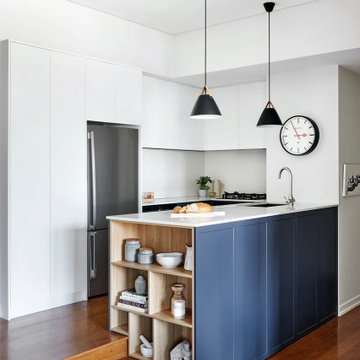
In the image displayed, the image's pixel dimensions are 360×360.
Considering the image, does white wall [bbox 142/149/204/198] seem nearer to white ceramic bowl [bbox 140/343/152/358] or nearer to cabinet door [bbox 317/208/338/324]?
cabinet door [bbox 317/208/338/324]

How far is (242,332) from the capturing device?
3.36m

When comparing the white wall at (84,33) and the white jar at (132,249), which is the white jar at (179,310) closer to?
the white jar at (132,249)

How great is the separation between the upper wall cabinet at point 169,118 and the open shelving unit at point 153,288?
216cm

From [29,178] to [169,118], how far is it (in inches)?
91.0

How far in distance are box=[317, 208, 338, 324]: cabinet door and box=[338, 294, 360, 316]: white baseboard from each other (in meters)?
0.13

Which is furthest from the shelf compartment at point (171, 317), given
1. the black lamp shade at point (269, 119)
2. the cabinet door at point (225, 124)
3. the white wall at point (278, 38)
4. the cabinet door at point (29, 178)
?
the cabinet door at point (225, 124)

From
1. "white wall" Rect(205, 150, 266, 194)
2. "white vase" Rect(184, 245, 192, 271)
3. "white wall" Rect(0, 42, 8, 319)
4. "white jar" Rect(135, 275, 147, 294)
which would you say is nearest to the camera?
"white vase" Rect(184, 245, 192, 271)

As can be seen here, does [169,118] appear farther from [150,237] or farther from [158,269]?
[158,269]

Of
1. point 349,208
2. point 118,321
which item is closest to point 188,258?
point 118,321

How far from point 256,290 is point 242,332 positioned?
1.07ft

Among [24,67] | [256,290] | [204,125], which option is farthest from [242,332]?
[204,125]

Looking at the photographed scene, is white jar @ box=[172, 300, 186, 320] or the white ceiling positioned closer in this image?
white jar @ box=[172, 300, 186, 320]

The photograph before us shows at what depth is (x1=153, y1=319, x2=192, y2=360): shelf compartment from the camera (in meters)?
3.33

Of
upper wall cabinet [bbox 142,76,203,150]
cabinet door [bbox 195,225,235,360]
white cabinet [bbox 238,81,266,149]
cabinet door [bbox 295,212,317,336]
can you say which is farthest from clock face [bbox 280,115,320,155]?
cabinet door [bbox 195,225,235,360]
